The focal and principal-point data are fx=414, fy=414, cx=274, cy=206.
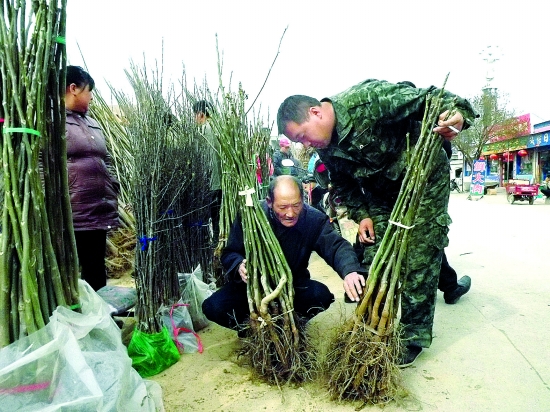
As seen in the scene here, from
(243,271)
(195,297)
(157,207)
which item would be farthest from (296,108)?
(195,297)

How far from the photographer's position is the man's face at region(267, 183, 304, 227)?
2.10m

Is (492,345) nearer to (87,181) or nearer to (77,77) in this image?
(87,181)

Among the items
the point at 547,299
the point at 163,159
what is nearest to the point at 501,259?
the point at 547,299

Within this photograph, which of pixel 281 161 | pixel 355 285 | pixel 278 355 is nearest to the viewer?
pixel 355 285

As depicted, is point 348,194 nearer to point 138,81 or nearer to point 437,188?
point 437,188

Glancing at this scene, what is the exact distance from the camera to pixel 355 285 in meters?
1.90

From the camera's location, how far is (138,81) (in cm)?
280

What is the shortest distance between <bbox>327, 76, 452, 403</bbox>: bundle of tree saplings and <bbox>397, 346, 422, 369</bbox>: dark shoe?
0.79 feet

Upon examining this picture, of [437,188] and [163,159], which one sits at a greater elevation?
[163,159]

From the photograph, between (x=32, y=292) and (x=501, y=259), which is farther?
(x=501, y=259)

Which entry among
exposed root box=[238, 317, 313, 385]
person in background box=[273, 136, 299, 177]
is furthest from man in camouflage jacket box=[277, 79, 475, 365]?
person in background box=[273, 136, 299, 177]

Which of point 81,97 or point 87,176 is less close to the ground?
point 81,97

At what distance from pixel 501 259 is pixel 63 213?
446 centimetres

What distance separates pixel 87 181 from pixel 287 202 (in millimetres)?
1234
